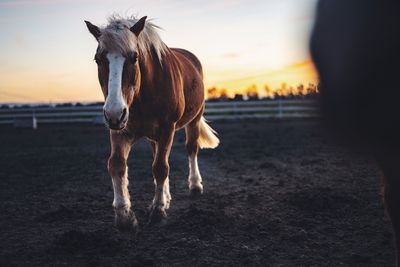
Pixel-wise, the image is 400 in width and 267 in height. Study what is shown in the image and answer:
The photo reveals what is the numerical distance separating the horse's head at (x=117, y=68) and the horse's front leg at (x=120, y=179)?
2.05 feet

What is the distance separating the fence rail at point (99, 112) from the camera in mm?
19094

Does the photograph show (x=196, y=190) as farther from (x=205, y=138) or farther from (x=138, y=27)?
(x=138, y=27)

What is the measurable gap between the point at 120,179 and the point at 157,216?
0.55 meters

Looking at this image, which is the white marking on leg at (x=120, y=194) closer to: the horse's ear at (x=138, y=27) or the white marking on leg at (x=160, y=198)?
the white marking on leg at (x=160, y=198)

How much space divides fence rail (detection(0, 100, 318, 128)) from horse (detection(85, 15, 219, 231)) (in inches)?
575

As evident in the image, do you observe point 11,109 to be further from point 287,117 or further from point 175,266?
A: point 175,266

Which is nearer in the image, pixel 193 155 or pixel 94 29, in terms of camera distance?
pixel 94 29

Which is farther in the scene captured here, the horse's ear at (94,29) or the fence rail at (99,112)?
the fence rail at (99,112)

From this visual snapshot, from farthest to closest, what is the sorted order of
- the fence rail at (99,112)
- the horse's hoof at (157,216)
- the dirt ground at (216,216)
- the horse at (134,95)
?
the fence rail at (99,112) < the horse's hoof at (157,216) < the horse at (134,95) < the dirt ground at (216,216)

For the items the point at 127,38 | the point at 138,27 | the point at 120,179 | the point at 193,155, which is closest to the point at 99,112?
the point at 193,155

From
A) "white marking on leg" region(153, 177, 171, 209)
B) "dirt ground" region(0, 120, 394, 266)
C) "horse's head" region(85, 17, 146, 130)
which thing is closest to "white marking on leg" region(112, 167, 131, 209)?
"dirt ground" region(0, 120, 394, 266)

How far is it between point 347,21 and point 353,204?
4050 millimetres

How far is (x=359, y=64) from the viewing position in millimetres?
854

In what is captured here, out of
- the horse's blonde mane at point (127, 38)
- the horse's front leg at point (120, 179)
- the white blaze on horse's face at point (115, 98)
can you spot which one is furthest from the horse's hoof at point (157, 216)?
the horse's blonde mane at point (127, 38)
